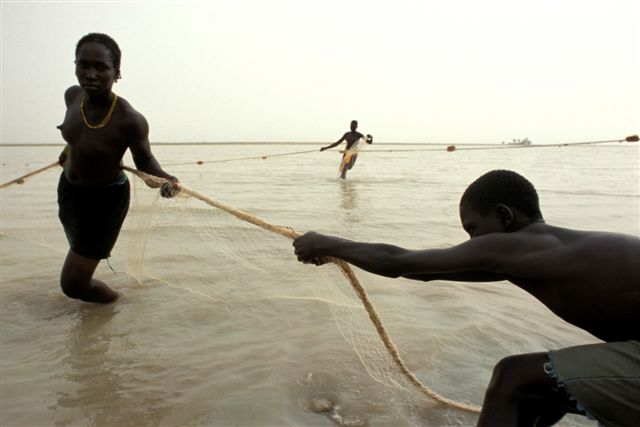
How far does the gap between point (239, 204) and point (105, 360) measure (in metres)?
6.08

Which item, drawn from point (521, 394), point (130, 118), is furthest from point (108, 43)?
point (521, 394)

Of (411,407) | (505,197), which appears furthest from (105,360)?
(505,197)

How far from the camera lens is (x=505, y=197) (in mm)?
1706

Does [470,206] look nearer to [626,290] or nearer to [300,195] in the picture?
[626,290]

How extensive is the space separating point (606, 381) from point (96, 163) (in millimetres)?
3173

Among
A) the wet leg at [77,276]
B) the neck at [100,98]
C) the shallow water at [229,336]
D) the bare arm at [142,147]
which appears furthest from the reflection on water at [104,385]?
the neck at [100,98]

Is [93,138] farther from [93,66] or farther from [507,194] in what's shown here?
[507,194]

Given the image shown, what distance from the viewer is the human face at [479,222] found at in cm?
172

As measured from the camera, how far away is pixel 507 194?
1.71 metres

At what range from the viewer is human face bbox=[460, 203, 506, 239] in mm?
1720

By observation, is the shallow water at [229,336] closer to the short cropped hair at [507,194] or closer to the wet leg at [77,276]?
the wet leg at [77,276]

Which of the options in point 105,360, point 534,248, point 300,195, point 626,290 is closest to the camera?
point 626,290

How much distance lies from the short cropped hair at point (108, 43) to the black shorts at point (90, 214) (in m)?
0.82

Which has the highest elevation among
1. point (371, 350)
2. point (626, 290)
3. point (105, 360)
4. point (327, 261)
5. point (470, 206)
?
point (470, 206)
